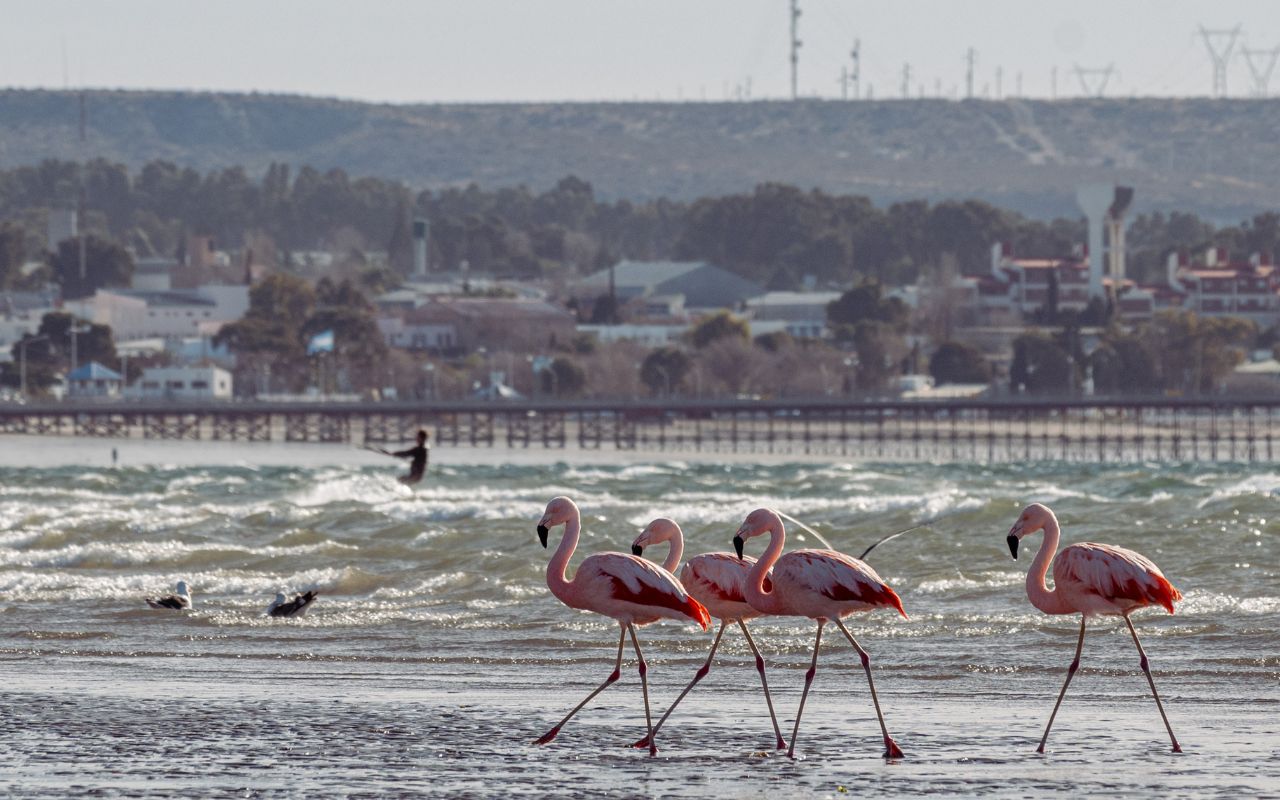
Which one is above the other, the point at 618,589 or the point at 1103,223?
the point at 1103,223

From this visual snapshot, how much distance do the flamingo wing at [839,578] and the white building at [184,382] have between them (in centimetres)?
12998

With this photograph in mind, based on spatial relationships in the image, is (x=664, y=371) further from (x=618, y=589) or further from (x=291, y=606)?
(x=618, y=589)

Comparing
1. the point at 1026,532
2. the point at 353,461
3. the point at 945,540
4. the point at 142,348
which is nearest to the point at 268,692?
the point at 1026,532

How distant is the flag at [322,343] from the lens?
153m

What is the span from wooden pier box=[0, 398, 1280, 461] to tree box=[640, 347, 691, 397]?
25.0 feet

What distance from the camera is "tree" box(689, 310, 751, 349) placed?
164500 mm

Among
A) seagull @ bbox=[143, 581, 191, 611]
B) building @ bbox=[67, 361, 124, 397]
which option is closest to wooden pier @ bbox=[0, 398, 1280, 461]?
building @ bbox=[67, 361, 124, 397]

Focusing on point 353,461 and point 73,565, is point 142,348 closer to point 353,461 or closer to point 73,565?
point 353,461

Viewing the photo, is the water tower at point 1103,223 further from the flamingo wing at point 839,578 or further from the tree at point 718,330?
the flamingo wing at point 839,578

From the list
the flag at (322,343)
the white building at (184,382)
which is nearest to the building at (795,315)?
the flag at (322,343)

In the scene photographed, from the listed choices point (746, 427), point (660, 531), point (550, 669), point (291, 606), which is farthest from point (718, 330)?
point (660, 531)

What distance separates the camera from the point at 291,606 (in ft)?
84.5

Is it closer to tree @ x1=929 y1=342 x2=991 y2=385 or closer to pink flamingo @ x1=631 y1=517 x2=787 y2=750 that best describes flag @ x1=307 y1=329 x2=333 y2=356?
tree @ x1=929 y1=342 x2=991 y2=385

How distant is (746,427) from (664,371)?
32.6ft
